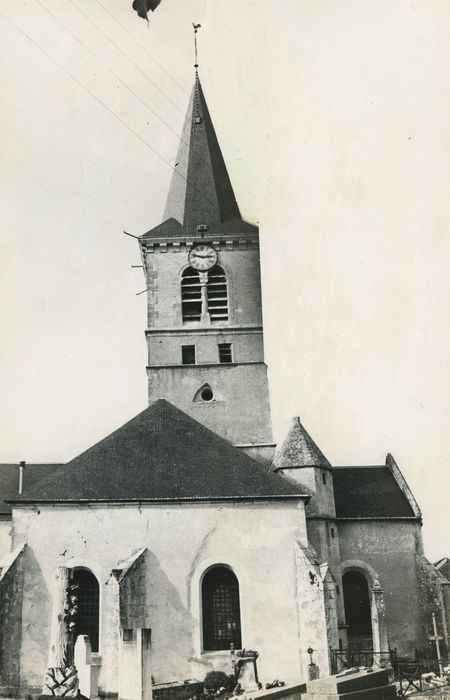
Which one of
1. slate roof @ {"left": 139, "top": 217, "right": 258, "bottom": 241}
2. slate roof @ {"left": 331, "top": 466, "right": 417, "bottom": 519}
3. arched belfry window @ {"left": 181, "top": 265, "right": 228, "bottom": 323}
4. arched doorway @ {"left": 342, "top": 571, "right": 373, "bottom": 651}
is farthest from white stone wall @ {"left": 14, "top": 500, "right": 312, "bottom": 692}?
slate roof @ {"left": 139, "top": 217, "right": 258, "bottom": 241}

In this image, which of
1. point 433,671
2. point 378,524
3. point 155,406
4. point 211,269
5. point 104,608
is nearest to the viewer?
point 104,608

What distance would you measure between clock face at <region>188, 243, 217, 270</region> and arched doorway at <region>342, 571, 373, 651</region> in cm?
1378

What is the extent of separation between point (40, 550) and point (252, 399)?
11308 millimetres

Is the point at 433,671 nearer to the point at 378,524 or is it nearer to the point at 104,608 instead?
the point at 378,524

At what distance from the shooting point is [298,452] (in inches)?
942

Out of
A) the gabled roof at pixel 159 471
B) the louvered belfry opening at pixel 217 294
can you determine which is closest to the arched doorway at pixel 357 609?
the gabled roof at pixel 159 471

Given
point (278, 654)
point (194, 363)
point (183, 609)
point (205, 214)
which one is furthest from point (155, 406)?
point (205, 214)

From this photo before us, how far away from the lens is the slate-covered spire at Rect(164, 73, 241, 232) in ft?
103

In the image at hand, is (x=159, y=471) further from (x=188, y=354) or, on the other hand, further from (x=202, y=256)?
(x=202, y=256)

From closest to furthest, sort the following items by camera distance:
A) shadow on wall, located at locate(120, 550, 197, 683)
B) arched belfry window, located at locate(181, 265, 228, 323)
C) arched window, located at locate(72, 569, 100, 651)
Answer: shadow on wall, located at locate(120, 550, 197, 683) → arched window, located at locate(72, 569, 100, 651) → arched belfry window, located at locate(181, 265, 228, 323)

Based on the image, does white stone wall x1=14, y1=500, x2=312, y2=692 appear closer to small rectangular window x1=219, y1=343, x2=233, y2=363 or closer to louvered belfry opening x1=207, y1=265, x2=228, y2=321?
small rectangular window x1=219, y1=343, x2=233, y2=363

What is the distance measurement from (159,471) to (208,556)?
299cm

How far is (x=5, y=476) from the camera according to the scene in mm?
31078

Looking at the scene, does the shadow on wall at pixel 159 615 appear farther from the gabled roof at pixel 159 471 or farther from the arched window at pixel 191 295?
the arched window at pixel 191 295
